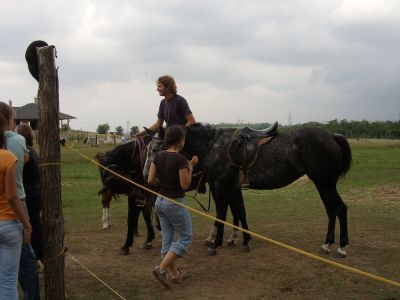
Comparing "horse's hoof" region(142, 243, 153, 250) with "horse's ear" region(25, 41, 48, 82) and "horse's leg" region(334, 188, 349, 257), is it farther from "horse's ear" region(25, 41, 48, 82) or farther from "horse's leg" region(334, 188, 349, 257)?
"horse's ear" region(25, 41, 48, 82)

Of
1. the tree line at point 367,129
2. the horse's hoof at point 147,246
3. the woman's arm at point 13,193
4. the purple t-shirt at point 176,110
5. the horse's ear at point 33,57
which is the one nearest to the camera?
the woman's arm at point 13,193

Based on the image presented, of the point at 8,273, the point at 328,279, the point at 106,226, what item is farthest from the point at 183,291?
the point at 106,226

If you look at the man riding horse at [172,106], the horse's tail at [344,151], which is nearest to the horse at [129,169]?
the man riding horse at [172,106]

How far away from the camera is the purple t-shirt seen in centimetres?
652

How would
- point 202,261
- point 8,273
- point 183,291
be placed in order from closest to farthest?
point 8,273, point 183,291, point 202,261

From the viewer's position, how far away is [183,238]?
4.82 m

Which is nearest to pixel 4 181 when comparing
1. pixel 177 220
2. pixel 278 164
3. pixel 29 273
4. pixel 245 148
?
pixel 29 273

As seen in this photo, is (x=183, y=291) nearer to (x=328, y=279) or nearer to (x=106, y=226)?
(x=328, y=279)

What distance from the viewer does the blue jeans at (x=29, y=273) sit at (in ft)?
13.2

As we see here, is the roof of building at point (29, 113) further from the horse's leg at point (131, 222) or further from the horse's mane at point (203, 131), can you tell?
the horse's mane at point (203, 131)

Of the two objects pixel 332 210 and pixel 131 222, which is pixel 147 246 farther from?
pixel 332 210

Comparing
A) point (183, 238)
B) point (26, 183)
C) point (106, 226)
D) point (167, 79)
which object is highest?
point (167, 79)

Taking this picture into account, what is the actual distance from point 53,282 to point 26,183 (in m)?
1.06

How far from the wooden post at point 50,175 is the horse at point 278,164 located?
2697mm
